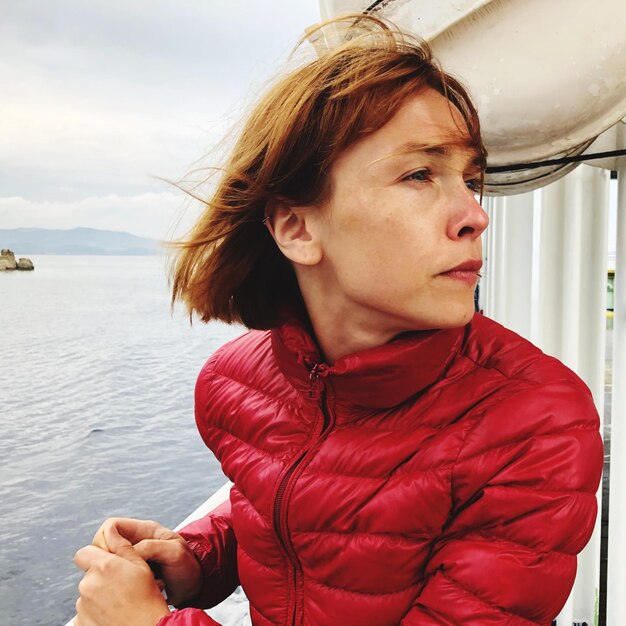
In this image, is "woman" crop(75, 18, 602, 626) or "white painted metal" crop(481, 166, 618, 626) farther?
"white painted metal" crop(481, 166, 618, 626)

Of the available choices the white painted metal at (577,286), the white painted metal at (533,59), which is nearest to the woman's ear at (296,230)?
the white painted metal at (533,59)

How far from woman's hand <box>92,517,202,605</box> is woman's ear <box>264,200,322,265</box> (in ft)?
1.32

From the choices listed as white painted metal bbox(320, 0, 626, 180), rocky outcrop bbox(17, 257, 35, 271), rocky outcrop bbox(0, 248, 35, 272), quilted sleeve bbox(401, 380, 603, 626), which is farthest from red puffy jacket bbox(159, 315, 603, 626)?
rocky outcrop bbox(17, 257, 35, 271)

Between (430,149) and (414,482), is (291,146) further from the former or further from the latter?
(414,482)

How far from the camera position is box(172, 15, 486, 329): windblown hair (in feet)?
2.23

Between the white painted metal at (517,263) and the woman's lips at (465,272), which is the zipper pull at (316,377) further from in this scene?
the white painted metal at (517,263)

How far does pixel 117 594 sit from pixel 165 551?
0.13 m

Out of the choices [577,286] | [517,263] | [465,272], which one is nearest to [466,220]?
[465,272]

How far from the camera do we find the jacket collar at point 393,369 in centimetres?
68

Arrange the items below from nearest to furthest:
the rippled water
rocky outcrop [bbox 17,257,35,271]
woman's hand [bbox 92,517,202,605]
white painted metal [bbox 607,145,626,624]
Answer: woman's hand [bbox 92,517,202,605] < white painted metal [bbox 607,145,626,624] < the rippled water < rocky outcrop [bbox 17,257,35,271]

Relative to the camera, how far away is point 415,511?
0.65 metres

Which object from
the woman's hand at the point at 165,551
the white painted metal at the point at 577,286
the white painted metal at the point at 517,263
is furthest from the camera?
the white painted metal at the point at 517,263

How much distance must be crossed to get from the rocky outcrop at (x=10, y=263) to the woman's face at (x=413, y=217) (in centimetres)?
440

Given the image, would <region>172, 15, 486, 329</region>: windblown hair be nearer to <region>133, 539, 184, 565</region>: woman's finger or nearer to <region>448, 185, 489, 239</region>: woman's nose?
<region>448, 185, 489, 239</region>: woman's nose
